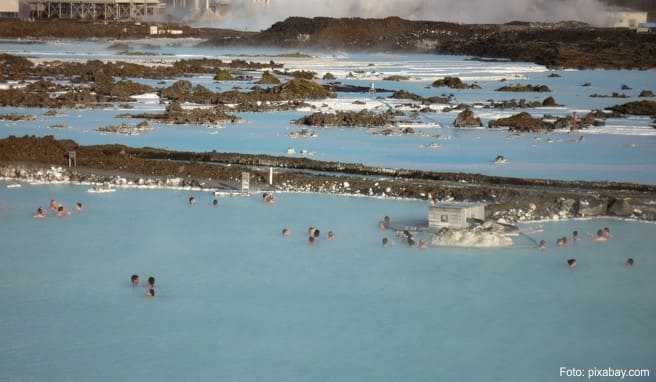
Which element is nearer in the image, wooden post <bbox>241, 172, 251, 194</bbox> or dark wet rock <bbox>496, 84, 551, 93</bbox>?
wooden post <bbox>241, 172, 251, 194</bbox>

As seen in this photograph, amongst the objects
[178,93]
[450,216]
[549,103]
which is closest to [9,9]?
[178,93]

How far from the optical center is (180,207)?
44.1 ft

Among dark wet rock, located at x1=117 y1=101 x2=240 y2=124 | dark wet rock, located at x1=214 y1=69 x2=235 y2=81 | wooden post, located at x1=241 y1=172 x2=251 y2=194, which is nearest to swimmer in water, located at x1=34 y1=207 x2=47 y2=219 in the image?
wooden post, located at x1=241 y1=172 x2=251 y2=194

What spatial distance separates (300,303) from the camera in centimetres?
922

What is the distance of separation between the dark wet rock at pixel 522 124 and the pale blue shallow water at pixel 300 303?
841 cm

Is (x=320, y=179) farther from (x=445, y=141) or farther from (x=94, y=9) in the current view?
(x=94, y=9)

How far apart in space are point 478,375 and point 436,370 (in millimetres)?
292

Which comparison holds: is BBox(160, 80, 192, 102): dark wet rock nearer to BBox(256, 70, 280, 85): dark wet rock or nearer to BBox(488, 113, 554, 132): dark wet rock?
BBox(256, 70, 280, 85): dark wet rock

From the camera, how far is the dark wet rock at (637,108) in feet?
79.3

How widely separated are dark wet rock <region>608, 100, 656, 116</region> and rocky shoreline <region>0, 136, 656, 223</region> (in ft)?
33.2

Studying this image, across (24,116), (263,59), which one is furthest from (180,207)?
(263,59)

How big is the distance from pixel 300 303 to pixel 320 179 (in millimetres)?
5759

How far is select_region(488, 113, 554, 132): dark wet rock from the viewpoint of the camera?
2088 cm

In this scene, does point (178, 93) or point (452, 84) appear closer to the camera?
point (178, 93)
